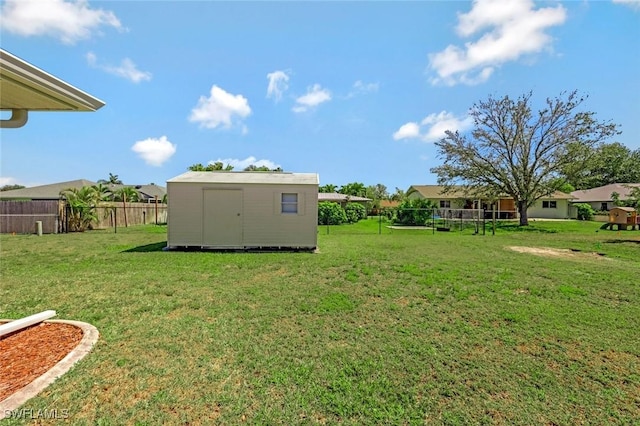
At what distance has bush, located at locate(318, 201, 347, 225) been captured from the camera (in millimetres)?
22375

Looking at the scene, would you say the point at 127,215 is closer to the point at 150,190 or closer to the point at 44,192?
the point at 44,192

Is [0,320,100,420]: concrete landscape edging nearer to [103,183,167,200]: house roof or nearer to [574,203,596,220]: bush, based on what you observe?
[103,183,167,200]: house roof

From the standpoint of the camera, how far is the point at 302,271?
23.3 feet

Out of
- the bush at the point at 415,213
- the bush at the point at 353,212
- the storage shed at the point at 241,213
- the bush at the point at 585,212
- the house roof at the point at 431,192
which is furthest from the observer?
the house roof at the point at 431,192

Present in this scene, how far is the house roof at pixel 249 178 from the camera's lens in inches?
411

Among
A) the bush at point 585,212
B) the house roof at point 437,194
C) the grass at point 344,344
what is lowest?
the grass at point 344,344

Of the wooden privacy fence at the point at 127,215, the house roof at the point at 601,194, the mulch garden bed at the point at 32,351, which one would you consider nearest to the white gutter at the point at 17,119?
the mulch garden bed at the point at 32,351

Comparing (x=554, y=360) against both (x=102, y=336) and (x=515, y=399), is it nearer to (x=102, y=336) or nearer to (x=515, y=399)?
(x=515, y=399)

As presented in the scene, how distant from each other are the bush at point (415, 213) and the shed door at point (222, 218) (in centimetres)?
1400

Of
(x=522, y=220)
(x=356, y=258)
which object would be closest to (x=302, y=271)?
(x=356, y=258)

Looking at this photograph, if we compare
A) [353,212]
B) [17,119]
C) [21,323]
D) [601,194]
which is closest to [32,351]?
[21,323]

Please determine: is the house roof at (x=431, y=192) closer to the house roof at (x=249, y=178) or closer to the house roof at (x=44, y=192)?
the house roof at (x=249, y=178)

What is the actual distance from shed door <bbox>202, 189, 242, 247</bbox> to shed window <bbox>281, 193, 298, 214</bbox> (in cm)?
Result: 142

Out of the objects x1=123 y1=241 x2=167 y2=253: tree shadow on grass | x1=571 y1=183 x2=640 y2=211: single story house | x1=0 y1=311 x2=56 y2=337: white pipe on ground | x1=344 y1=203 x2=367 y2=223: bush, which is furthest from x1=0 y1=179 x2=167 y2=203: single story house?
x1=571 y1=183 x2=640 y2=211: single story house
